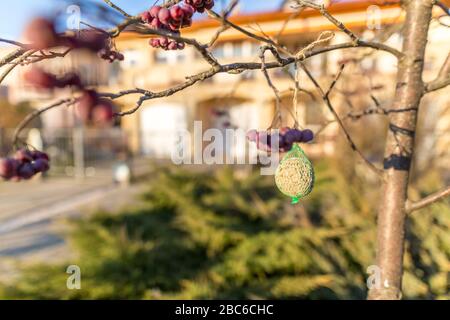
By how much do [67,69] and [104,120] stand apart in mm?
89

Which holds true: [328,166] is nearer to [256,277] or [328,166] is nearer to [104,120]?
[256,277]

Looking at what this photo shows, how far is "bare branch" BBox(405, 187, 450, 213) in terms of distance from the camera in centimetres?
100

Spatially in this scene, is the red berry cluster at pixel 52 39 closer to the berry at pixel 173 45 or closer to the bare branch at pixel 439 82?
the berry at pixel 173 45

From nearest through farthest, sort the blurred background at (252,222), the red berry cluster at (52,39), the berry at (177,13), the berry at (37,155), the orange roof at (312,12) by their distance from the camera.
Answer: the red berry cluster at (52,39)
the berry at (177,13)
the berry at (37,155)
the orange roof at (312,12)
the blurred background at (252,222)

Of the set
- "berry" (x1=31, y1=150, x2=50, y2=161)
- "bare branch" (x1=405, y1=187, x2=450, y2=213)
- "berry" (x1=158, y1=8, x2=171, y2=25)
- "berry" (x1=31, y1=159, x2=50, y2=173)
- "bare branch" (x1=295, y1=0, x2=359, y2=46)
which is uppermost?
"bare branch" (x1=295, y1=0, x2=359, y2=46)

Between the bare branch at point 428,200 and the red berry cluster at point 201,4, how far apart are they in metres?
0.89

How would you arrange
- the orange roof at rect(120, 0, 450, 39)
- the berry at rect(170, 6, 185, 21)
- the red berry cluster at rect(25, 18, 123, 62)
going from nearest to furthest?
the red berry cluster at rect(25, 18, 123, 62) < the berry at rect(170, 6, 185, 21) < the orange roof at rect(120, 0, 450, 39)

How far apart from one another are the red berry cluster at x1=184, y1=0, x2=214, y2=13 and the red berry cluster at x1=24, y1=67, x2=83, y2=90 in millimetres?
343

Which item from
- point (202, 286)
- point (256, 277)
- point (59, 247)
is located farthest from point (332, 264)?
point (59, 247)

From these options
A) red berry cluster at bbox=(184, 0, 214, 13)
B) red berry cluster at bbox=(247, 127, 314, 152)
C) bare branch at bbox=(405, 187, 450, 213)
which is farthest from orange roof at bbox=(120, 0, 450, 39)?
bare branch at bbox=(405, 187, 450, 213)

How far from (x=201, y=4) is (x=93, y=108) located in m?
0.37

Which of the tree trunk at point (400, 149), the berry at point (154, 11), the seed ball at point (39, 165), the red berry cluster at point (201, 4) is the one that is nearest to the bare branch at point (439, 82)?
the tree trunk at point (400, 149)

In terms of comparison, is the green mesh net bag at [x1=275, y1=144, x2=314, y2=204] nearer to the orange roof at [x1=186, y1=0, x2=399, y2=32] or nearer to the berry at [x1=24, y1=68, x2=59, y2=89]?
the orange roof at [x1=186, y1=0, x2=399, y2=32]

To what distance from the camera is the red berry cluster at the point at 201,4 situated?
69 centimetres
